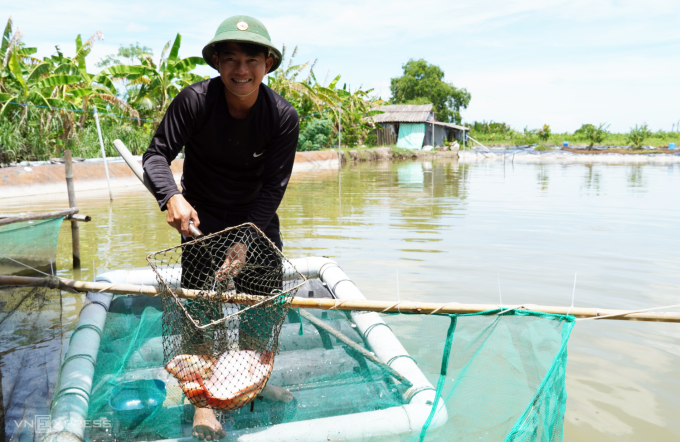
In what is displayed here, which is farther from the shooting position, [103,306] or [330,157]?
[330,157]

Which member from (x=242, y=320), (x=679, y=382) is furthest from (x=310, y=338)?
(x=679, y=382)

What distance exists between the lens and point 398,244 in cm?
702

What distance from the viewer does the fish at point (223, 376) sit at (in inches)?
75.2

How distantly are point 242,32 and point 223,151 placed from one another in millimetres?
526

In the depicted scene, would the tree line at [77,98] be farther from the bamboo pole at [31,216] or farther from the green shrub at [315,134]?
the bamboo pole at [31,216]

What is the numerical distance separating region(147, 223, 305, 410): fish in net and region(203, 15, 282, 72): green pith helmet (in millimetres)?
757

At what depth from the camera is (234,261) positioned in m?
2.22

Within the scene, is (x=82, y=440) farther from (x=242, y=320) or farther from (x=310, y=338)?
(x=310, y=338)

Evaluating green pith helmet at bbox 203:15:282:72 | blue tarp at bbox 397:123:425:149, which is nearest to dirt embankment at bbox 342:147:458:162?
blue tarp at bbox 397:123:425:149

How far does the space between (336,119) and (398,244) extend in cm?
1912

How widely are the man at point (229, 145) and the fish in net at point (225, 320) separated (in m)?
0.11

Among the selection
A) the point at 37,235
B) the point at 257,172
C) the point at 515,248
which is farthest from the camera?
the point at 515,248

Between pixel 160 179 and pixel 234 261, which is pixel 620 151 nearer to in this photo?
pixel 234 261

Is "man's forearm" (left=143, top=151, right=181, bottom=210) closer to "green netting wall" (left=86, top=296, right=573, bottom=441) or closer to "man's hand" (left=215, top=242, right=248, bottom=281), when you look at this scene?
"man's hand" (left=215, top=242, right=248, bottom=281)
